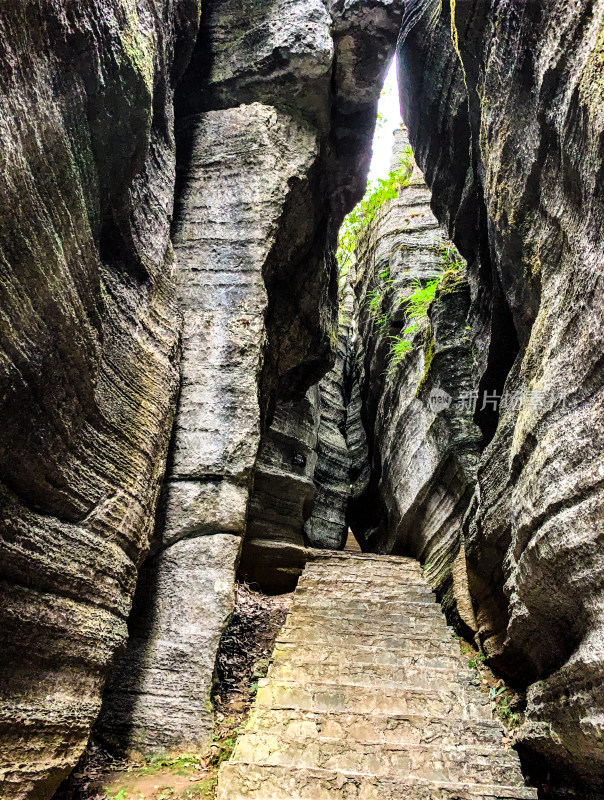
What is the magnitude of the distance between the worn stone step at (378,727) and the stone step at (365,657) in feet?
2.94

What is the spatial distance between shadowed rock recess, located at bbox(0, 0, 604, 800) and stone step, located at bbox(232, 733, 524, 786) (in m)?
0.04

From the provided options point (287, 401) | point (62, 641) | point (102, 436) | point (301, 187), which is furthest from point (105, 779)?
point (287, 401)

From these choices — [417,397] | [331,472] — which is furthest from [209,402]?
[331,472]

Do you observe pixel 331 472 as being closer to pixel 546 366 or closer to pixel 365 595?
pixel 365 595

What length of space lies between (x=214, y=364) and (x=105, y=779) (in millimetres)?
3701

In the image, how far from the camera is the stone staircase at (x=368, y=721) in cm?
361

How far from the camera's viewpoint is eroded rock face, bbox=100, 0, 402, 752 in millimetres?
4574

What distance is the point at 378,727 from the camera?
4.32m

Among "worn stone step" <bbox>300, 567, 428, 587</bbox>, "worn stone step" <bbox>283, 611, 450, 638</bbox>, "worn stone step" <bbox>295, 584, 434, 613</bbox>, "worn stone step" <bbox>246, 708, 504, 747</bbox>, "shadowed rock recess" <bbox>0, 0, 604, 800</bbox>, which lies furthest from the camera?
"worn stone step" <bbox>300, 567, 428, 587</bbox>

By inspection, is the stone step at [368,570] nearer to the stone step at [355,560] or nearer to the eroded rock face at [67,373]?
the stone step at [355,560]

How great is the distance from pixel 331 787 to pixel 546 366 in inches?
132

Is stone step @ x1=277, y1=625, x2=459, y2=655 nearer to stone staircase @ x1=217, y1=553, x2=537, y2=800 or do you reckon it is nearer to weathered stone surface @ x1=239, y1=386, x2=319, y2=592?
stone staircase @ x1=217, y1=553, x2=537, y2=800

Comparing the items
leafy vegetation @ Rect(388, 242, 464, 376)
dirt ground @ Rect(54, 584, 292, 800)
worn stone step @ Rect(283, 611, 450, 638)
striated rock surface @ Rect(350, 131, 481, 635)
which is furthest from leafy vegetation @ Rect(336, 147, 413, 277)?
dirt ground @ Rect(54, 584, 292, 800)

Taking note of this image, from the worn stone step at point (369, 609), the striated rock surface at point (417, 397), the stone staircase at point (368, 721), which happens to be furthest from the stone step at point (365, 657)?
the striated rock surface at point (417, 397)
